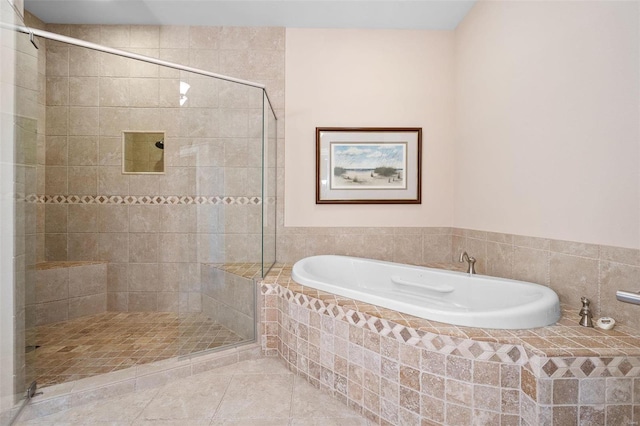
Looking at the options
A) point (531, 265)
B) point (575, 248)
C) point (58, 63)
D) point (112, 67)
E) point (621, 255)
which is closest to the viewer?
point (621, 255)

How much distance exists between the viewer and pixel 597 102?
139 cm

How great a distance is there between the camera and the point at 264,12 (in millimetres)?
2443

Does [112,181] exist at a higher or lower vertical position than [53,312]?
higher

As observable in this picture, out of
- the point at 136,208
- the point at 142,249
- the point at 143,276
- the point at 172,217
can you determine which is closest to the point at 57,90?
the point at 136,208

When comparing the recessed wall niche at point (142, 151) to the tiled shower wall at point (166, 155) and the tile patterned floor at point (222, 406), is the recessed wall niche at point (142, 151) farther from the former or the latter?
the tile patterned floor at point (222, 406)

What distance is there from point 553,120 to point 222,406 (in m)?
2.39

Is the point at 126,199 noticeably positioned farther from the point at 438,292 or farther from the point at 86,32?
the point at 438,292

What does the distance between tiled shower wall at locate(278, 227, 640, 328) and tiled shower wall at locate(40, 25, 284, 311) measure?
2.22ft

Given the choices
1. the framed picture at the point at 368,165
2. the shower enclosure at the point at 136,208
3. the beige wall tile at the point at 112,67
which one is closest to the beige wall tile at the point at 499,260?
the framed picture at the point at 368,165

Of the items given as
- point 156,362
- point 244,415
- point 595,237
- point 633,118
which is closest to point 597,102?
point 633,118

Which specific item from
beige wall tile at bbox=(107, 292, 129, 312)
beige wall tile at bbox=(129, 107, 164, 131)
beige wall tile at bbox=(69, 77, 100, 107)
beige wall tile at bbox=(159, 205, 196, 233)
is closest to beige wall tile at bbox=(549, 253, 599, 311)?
beige wall tile at bbox=(159, 205, 196, 233)

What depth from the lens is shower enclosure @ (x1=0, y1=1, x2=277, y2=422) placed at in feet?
6.22

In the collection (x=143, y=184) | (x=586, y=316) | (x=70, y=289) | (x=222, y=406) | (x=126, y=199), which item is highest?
(x=143, y=184)

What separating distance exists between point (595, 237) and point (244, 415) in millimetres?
1938
